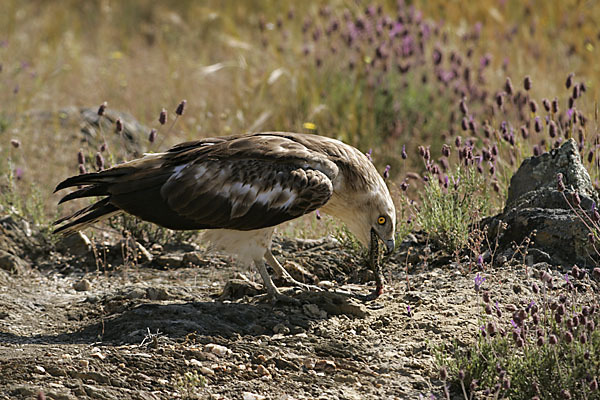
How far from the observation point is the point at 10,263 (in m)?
5.29

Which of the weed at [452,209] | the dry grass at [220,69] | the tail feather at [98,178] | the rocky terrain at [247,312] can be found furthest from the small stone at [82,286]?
the weed at [452,209]

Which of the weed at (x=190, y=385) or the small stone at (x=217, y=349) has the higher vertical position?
the small stone at (x=217, y=349)

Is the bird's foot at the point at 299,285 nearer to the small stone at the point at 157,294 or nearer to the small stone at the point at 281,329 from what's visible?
the small stone at the point at 281,329

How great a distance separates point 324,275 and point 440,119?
334 centimetres

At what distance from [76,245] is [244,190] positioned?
1.83 m

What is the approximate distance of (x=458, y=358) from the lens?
3.63 metres

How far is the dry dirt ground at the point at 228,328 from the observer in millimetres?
3568

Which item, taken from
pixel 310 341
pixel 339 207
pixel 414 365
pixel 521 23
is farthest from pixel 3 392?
pixel 521 23

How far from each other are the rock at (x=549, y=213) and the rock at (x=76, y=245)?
107 inches

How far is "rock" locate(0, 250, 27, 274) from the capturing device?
17.3ft

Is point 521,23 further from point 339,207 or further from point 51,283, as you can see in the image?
point 51,283

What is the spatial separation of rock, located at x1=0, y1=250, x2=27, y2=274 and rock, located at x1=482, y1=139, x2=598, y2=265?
10.00ft

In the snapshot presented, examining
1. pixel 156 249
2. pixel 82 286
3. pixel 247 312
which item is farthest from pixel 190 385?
pixel 156 249

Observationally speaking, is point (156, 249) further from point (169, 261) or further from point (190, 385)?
point (190, 385)
